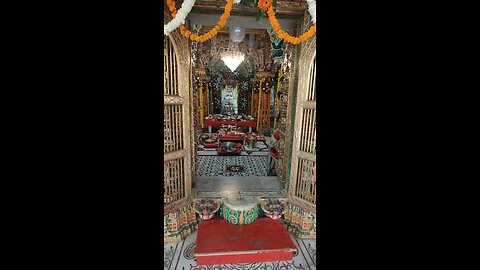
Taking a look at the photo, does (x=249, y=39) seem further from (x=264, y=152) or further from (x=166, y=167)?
(x=166, y=167)

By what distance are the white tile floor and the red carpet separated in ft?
0.28

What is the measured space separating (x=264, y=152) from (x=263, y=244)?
5389mm

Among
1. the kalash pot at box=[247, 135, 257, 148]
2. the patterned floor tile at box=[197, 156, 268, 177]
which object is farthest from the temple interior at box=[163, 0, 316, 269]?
the kalash pot at box=[247, 135, 257, 148]

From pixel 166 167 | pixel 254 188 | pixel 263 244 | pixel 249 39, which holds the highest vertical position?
pixel 249 39

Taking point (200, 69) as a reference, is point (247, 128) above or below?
below

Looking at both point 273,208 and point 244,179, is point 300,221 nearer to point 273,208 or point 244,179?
point 273,208

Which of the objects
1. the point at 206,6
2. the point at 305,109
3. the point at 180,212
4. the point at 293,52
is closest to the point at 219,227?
the point at 180,212

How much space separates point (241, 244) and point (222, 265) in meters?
0.40

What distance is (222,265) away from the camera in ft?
Answer: 10.6

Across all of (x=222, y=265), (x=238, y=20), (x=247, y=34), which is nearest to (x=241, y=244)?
(x=222, y=265)

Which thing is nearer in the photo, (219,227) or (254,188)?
(219,227)

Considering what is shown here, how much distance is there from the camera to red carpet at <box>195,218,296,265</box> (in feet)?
10.3

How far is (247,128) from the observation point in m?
12.2

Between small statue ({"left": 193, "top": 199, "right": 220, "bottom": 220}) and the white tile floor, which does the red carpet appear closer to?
the white tile floor
